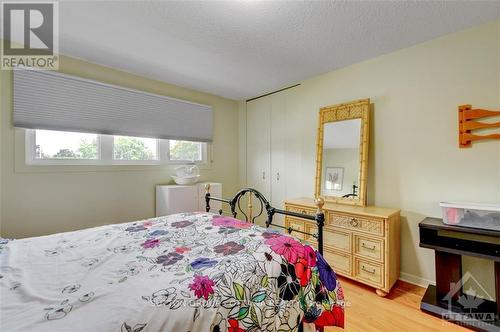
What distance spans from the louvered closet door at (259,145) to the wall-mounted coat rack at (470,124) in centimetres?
233

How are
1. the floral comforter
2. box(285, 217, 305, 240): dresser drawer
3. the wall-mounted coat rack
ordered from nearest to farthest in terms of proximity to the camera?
1. the floral comforter
2. the wall-mounted coat rack
3. box(285, 217, 305, 240): dresser drawer

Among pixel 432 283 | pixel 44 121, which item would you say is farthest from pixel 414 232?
pixel 44 121

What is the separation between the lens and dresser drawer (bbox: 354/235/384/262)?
84.8 inches

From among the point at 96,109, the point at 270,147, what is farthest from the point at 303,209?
the point at 96,109

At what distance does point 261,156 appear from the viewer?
12.9 ft

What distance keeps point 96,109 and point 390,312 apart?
139 inches

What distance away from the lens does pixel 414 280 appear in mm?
2326

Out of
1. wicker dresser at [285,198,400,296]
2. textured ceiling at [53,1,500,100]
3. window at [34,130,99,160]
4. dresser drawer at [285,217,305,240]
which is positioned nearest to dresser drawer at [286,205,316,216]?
wicker dresser at [285,198,400,296]

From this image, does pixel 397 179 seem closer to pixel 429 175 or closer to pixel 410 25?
pixel 429 175

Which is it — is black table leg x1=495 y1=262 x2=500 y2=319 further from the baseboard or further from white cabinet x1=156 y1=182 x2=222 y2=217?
white cabinet x1=156 y1=182 x2=222 y2=217

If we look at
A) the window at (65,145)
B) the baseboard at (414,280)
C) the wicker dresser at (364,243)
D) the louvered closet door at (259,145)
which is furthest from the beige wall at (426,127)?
the window at (65,145)

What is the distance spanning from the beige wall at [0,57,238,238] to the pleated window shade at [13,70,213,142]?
0.11 m

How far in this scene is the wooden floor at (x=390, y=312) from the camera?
1.72 m

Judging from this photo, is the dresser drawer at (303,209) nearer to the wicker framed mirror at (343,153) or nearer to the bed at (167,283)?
the wicker framed mirror at (343,153)
